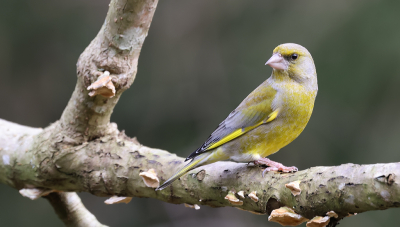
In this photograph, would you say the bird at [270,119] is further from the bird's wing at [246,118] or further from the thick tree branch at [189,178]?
the thick tree branch at [189,178]

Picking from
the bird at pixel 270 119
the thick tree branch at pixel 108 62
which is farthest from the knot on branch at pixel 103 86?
the bird at pixel 270 119

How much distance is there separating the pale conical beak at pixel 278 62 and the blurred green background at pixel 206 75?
8.61 feet

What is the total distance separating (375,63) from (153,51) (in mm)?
3221

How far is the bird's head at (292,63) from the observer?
292 cm

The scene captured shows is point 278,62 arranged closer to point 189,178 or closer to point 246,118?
point 246,118

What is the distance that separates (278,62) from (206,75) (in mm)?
3264

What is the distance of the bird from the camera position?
9.08ft

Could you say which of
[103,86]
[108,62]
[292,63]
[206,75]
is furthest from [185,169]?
[206,75]

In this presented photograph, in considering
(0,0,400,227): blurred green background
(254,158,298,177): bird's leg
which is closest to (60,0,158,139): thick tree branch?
(254,158,298,177): bird's leg

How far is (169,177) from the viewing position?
9.36 feet

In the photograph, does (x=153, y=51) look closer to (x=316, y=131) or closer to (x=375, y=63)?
(x=316, y=131)

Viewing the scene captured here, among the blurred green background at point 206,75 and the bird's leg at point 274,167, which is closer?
the bird's leg at point 274,167

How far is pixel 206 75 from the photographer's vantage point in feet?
20.1

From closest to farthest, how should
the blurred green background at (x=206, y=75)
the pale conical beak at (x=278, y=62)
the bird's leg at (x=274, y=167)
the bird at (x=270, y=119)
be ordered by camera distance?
the bird's leg at (x=274, y=167)
the bird at (x=270, y=119)
the pale conical beak at (x=278, y=62)
the blurred green background at (x=206, y=75)
